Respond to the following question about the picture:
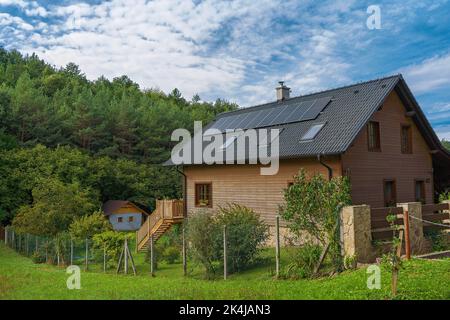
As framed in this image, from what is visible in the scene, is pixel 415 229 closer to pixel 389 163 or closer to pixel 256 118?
pixel 389 163

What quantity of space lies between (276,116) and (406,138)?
20.7 ft

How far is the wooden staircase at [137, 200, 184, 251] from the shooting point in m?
22.6

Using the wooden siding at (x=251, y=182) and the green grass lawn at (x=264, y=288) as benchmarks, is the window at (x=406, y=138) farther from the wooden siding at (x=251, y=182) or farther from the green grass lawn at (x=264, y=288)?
the green grass lawn at (x=264, y=288)

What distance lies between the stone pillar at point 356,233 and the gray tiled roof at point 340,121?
397 cm

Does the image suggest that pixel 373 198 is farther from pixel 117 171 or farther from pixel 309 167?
pixel 117 171

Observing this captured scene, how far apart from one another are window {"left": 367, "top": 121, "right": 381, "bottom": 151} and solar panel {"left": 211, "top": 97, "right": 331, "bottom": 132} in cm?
240

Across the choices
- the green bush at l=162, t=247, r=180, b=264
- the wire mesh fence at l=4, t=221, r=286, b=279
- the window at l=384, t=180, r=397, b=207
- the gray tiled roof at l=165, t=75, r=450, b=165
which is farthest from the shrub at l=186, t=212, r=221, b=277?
the window at l=384, t=180, r=397, b=207

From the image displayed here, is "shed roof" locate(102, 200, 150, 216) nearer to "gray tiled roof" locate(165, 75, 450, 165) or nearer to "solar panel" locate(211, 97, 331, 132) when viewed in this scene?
"solar panel" locate(211, 97, 331, 132)

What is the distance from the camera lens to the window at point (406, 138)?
1978 cm

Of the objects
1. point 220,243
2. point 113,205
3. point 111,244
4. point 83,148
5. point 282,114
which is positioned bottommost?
point 111,244

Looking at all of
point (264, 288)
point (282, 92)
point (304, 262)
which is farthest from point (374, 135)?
point (264, 288)

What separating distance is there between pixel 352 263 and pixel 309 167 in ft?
20.1

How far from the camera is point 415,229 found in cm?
1335
